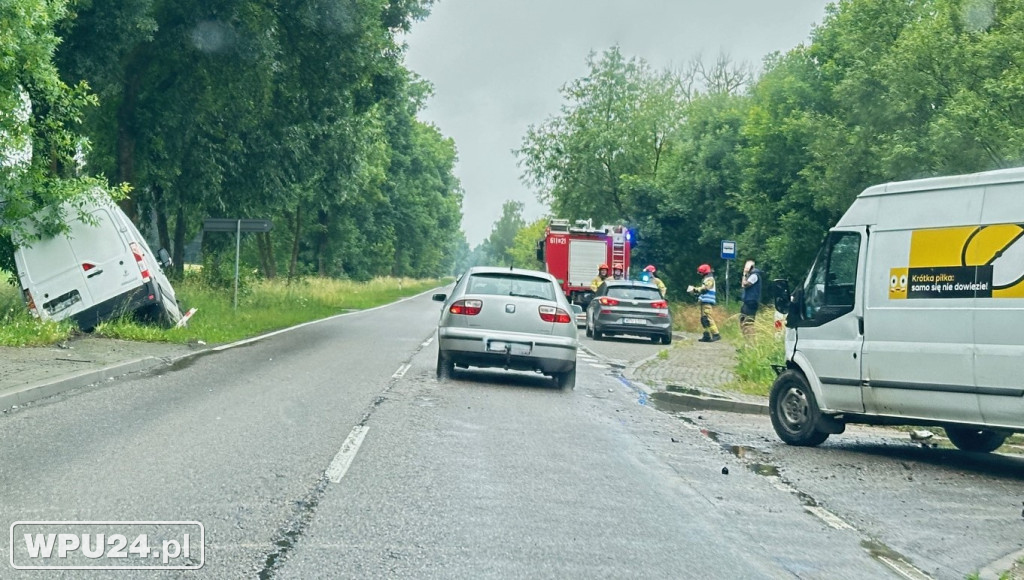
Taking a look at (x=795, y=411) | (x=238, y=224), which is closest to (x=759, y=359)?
(x=795, y=411)

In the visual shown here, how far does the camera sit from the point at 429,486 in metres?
7.24

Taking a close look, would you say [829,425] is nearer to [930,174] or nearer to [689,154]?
[930,174]

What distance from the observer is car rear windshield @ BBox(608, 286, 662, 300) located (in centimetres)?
2609

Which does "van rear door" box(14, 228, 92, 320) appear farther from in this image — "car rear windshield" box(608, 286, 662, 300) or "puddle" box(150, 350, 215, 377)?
"car rear windshield" box(608, 286, 662, 300)

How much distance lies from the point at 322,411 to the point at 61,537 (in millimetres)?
5396

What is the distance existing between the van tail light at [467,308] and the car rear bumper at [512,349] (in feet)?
0.73

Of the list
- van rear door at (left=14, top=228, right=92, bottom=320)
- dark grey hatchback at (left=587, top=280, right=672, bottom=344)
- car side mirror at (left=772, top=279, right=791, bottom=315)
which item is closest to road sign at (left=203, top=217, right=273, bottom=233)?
van rear door at (left=14, top=228, right=92, bottom=320)

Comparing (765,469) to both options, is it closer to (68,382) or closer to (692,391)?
(692,391)

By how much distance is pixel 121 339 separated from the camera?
18.2 m

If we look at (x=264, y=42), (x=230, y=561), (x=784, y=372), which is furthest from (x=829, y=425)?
(x=264, y=42)

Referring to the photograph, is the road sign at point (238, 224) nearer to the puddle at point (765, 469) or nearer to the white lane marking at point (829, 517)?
the puddle at point (765, 469)

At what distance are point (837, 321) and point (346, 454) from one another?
478 centimetres

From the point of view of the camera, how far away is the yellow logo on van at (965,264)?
8320 mm

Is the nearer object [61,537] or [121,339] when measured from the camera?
[61,537]
